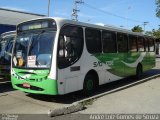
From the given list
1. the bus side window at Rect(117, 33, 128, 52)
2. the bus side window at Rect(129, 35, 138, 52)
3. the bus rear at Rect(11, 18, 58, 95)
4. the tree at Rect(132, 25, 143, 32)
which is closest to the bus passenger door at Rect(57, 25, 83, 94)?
the bus rear at Rect(11, 18, 58, 95)

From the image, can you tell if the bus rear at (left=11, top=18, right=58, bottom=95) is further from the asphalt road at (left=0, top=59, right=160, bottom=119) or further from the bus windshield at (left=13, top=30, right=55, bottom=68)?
the asphalt road at (left=0, top=59, right=160, bottom=119)

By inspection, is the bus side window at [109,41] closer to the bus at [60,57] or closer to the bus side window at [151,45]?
the bus at [60,57]

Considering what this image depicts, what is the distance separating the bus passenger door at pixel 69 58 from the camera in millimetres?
9219

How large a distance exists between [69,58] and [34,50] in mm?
1202

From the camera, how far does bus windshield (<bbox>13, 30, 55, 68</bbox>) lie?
9250 mm

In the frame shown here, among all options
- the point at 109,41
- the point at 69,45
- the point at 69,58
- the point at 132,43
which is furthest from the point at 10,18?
the point at 69,58

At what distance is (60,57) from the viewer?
30.1 feet

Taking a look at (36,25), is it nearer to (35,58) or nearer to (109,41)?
(35,58)

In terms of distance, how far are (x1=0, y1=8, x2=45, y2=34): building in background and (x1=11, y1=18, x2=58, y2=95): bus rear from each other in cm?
749

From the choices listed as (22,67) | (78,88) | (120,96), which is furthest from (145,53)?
(22,67)

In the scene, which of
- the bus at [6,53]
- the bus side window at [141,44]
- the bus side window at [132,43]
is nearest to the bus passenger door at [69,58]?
the bus at [6,53]

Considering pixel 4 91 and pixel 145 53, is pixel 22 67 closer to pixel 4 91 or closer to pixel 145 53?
pixel 4 91

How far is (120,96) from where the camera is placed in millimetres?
10742

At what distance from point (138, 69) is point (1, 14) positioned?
9928mm
